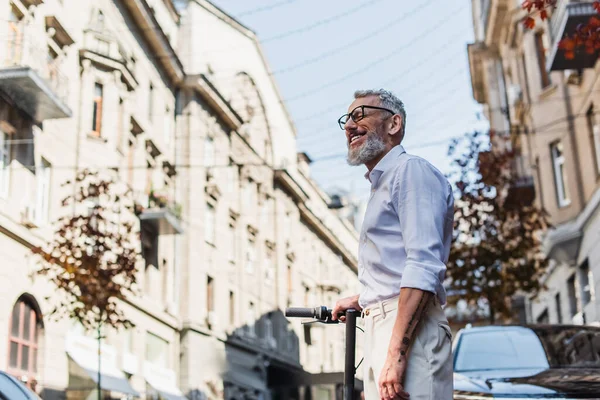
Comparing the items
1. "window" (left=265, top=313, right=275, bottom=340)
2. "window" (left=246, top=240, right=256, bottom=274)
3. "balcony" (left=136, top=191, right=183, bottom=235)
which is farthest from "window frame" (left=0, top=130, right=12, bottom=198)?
"window" (left=265, top=313, right=275, bottom=340)

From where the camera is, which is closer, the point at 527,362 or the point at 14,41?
the point at 527,362

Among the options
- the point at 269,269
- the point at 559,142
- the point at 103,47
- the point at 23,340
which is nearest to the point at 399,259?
the point at 23,340

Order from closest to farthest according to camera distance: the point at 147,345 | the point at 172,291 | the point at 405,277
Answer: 1. the point at 405,277
2. the point at 147,345
3. the point at 172,291

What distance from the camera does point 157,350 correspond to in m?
28.3

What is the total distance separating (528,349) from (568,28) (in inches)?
470

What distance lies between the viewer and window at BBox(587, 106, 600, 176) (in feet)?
66.8

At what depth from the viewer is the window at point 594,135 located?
802 inches

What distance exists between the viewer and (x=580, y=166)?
2217cm

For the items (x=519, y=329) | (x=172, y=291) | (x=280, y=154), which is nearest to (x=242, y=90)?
(x=280, y=154)

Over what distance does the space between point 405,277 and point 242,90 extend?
37986 mm

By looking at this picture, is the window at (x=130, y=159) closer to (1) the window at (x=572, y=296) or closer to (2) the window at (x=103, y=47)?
(2) the window at (x=103, y=47)

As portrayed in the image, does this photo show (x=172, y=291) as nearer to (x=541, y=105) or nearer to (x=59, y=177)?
(x=59, y=177)

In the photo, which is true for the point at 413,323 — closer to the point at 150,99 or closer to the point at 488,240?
the point at 488,240

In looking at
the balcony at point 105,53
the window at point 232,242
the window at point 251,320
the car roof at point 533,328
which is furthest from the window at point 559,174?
the window at point 251,320
